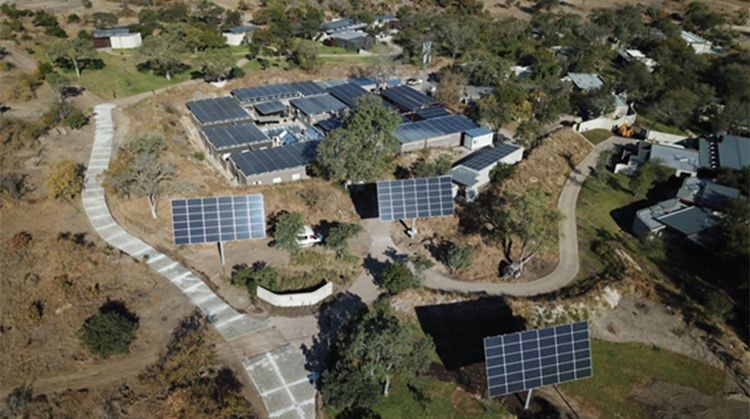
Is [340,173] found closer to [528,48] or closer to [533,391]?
[533,391]

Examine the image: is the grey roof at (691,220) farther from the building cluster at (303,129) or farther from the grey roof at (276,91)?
the grey roof at (276,91)

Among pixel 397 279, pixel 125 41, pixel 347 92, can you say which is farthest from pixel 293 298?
pixel 125 41

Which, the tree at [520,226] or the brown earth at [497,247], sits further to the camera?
the brown earth at [497,247]

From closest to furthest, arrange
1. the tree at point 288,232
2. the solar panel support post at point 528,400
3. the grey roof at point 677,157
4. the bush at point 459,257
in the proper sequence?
the solar panel support post at point 528,400, the tree at point 288,232, the bush at point 459,257, the grey roof at point 677,157

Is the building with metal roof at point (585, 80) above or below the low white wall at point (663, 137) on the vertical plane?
above

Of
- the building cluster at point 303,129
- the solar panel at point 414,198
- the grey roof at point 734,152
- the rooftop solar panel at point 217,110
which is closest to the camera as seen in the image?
the solar panel at point 414,198

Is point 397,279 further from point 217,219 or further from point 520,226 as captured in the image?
point 217,219

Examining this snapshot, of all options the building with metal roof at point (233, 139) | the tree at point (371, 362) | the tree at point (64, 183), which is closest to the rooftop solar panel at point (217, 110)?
the building with metal roof at point (233, 139)
